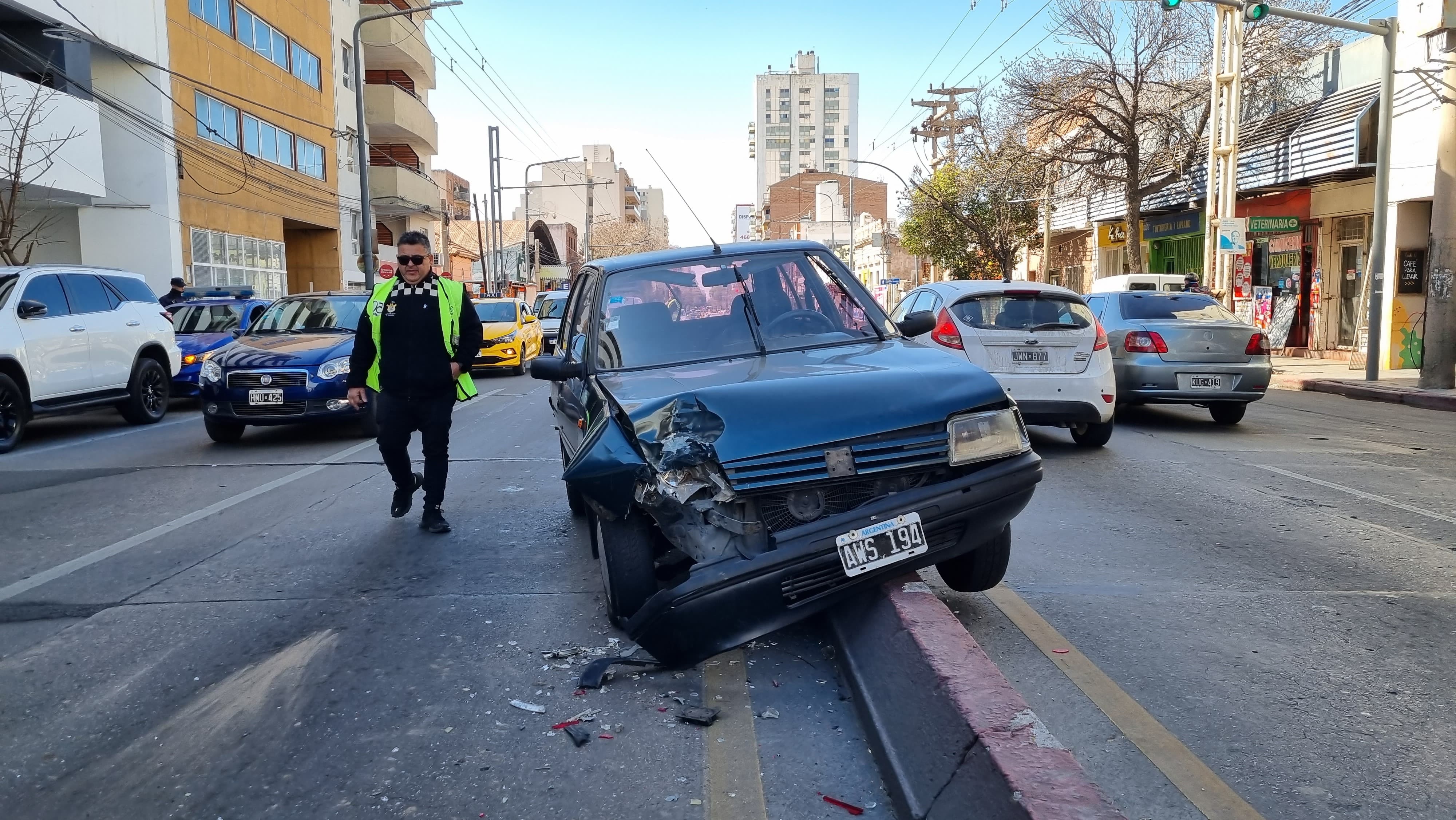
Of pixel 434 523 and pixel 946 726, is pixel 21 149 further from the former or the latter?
pixel 946 726

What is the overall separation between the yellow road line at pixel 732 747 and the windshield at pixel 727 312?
1.56m

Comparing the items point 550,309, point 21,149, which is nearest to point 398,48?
point 550,309

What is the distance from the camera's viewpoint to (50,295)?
38.0 ft

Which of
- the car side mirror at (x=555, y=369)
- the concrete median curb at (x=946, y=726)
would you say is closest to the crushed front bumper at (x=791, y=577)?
the concrete median curb at (x=946, y=726)

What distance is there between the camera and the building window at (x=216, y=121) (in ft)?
86.3

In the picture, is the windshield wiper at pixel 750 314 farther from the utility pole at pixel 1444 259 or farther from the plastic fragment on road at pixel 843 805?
the utility pole at pixel 1444 259

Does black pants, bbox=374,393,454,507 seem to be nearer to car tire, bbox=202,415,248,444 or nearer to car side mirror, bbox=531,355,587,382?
car side mirror, bbox=531,355,587,382

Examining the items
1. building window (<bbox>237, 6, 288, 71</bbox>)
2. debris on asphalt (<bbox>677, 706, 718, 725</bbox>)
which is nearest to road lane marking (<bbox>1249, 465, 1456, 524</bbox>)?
debris on asphalt (<bbox>677, 706, 718, 725</bbox>)

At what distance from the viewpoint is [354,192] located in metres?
37.5

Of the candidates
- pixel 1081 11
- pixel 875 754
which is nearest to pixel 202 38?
pixel 1081 11

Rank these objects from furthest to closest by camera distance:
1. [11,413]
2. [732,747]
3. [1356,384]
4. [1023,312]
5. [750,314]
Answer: [1356,384] < [11,413] < [1023,312] < [750,314] < [732,747]

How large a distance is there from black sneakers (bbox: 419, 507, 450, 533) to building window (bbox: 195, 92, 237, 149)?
78.8 feet

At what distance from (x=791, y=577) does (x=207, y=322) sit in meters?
15.5

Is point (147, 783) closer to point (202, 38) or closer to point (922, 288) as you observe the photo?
point (922, 288)
